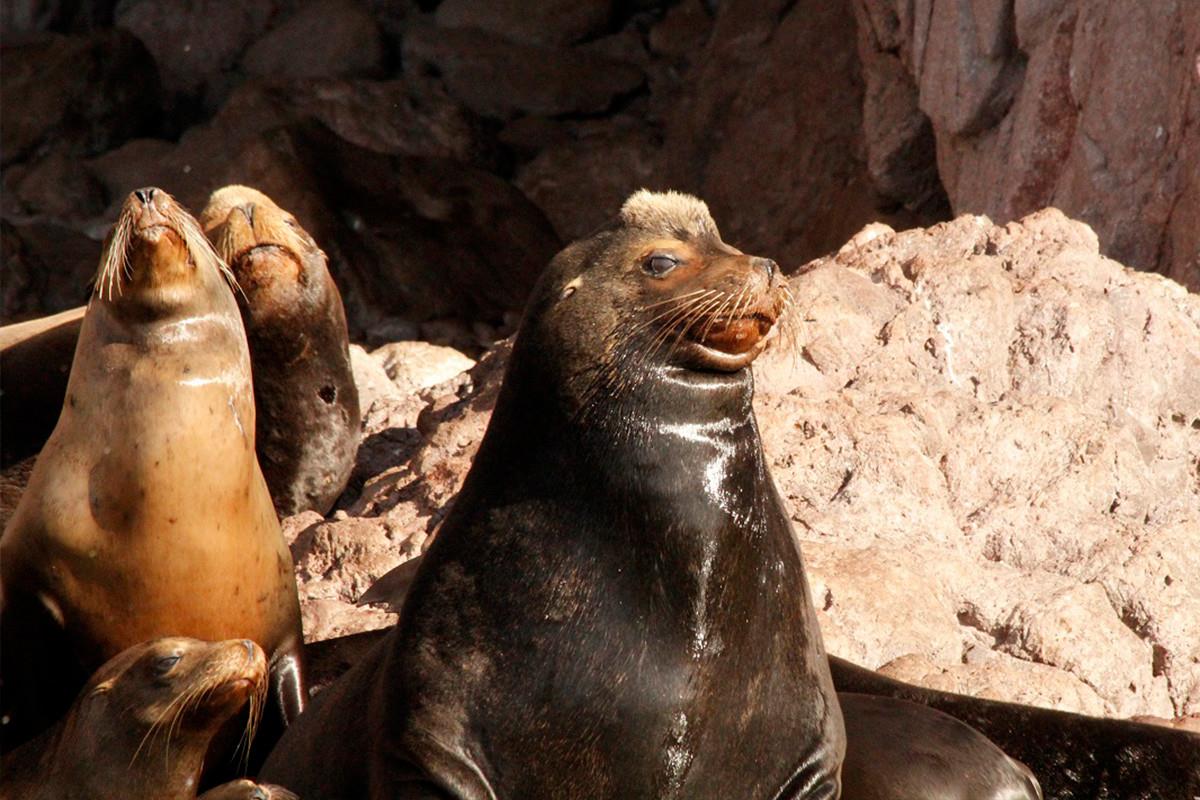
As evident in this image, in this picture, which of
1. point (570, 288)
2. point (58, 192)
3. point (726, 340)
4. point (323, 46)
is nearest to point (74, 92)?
point (58, 192)

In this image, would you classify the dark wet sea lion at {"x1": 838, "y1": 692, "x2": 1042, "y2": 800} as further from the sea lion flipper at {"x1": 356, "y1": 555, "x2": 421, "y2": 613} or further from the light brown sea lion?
the sea lion flipper at {"x1": 356, "y1": 555, "x2": 421, "y2": 613}

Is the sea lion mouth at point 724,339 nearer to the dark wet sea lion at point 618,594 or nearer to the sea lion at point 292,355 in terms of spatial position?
the dark wet sea lion at point 618,594

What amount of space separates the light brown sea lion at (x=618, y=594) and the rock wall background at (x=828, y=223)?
1.44 m

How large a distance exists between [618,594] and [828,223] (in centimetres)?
1072

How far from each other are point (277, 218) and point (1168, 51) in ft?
13.1

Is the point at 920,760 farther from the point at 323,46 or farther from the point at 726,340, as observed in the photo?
the point at 323,46

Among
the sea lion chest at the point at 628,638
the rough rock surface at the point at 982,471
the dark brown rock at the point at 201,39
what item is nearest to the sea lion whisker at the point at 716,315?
the sea lion chest at the point at 628,638

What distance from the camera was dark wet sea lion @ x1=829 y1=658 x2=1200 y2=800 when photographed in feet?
17.1

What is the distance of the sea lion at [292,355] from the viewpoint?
822 centimetres

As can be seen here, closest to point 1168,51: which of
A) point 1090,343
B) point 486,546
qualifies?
point 1090,343

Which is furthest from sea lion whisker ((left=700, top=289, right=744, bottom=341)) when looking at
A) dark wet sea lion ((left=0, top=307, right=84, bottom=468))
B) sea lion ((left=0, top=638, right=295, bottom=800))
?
dark wet sea lion ((left=0, top=307, right=84, bottom=468))

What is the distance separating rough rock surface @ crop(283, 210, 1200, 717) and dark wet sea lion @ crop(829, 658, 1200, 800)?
501 millimetres

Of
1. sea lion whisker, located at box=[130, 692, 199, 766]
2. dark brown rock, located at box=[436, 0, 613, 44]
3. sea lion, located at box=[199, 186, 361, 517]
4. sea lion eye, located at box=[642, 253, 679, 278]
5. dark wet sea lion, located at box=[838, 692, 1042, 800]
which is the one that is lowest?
dark brown rock, located at box=[436, 0, 613, 44]

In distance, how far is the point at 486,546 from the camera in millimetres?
4539
